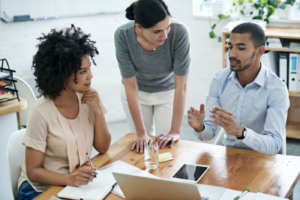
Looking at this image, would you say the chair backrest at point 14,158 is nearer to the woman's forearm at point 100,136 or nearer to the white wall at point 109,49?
the woman's forearm at point 100,136

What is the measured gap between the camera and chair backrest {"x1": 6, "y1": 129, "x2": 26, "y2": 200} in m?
1.79

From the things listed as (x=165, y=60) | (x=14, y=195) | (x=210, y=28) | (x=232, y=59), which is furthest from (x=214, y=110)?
(x=210, y=28)

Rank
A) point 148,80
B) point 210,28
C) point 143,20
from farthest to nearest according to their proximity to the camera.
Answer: point 210,28 < point 148,80 < point 143,20

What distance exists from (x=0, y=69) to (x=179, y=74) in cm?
125

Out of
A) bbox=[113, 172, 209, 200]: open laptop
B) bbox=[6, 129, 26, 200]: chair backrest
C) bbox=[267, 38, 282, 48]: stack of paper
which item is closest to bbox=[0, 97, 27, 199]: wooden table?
Result: bbox=[6, 129, 26, 200]: chair backrest

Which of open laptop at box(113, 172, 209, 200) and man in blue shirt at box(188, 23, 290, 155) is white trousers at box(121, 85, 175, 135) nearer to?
man in blue shirt at box(188, 23, 290, 155)

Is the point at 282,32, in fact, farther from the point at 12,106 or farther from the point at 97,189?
the point at 97,189

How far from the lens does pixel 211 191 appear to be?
58.2 inches

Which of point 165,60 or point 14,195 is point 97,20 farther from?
point 14,195

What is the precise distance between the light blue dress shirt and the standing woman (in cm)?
19

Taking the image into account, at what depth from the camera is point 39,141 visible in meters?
1.70

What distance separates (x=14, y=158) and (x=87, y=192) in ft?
1.68

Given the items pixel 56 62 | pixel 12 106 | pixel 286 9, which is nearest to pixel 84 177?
pixel 56 62

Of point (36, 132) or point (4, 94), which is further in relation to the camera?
point (4, 94)
